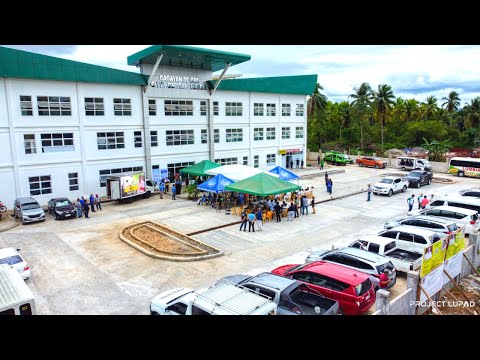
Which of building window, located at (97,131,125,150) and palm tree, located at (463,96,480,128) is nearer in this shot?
building window, located at (97,131,125,150)

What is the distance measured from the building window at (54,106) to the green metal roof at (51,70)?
1.44m

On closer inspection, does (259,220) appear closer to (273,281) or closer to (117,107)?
(273,281)

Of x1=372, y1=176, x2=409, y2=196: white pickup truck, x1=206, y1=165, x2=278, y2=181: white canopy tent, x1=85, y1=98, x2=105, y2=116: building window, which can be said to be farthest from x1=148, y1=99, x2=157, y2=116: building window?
x1=372, y1=176, x2=409, y2=196: white pickup truck

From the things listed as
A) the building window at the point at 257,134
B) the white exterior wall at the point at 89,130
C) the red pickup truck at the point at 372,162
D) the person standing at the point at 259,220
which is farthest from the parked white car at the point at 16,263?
the red pickup truck at the point at 372,162

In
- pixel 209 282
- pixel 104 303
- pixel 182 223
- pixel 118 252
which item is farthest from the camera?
pixel 182 223

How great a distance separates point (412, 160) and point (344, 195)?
19.2m

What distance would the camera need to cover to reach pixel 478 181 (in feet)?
118

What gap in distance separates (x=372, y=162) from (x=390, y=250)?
3427 centimetres

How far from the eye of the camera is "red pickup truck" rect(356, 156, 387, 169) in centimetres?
4575

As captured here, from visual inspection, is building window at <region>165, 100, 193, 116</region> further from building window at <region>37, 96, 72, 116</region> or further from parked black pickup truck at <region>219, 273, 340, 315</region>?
parked black pickup truck at <region>219, 273, 340, 315</region>

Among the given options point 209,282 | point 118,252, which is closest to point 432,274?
point 209,282

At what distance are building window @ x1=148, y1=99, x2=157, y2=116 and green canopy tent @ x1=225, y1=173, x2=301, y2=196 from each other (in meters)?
13.0

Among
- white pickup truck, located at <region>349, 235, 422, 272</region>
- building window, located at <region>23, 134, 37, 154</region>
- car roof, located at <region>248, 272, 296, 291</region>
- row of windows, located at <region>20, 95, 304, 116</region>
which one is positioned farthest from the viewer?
row of windows, located at <region>20, 95, 304, 116</region>

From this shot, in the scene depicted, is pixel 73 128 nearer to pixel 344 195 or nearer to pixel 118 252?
pixel 118 252
